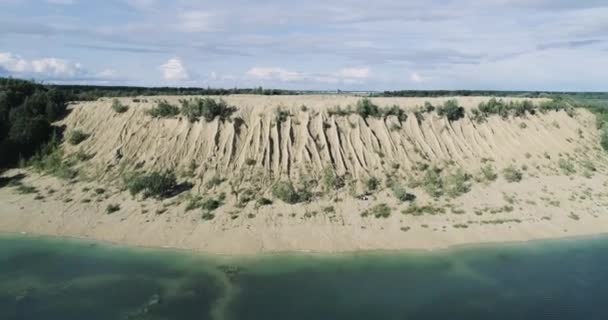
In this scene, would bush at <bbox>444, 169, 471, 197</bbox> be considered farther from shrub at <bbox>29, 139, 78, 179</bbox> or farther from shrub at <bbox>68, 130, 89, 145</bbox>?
shrub at <bbox>68, 130, 89, 145</bbox>

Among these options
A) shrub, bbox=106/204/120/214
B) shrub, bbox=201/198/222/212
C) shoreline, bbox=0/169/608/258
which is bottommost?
shoreline, bbox=0/169/608/258

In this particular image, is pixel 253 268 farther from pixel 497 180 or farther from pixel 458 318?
pixel 497 180

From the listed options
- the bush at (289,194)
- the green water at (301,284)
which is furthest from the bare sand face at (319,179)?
the green water at (301,284)

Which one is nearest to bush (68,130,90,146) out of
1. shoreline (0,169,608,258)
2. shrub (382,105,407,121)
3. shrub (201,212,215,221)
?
shoreline (0,169,608,258)

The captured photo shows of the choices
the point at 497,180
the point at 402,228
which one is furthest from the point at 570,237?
the point at 402,228

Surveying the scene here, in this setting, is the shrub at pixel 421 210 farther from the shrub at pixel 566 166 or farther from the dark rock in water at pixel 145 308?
the dark rock in water at pixel 145 308
